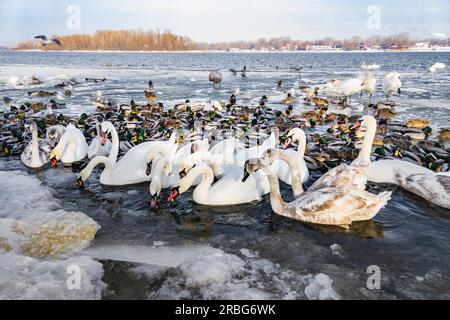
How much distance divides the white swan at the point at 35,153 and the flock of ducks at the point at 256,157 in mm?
27

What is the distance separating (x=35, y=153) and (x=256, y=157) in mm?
5970

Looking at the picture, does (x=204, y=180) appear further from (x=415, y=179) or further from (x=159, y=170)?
(x=415, y=179)

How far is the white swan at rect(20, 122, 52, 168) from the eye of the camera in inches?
395

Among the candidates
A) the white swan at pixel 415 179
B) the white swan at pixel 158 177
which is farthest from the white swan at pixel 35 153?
the white swan at pixel 415 179

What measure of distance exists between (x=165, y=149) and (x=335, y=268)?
5.12 metres

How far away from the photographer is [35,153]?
33.2ft

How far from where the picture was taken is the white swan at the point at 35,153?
10031 mm

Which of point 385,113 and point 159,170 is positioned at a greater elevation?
point 385,113

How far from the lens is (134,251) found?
596 cm

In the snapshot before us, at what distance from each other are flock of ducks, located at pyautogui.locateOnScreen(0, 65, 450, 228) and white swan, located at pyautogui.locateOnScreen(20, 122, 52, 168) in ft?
0.09

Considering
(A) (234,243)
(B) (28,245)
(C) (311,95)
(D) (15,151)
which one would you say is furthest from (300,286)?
(C) (311,95)

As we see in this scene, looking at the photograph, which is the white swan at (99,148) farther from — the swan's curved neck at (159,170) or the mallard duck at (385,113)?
the mallard duck at (385,113)

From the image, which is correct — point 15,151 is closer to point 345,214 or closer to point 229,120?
point 229,120

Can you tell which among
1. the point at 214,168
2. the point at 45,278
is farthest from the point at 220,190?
the point at 45,278
